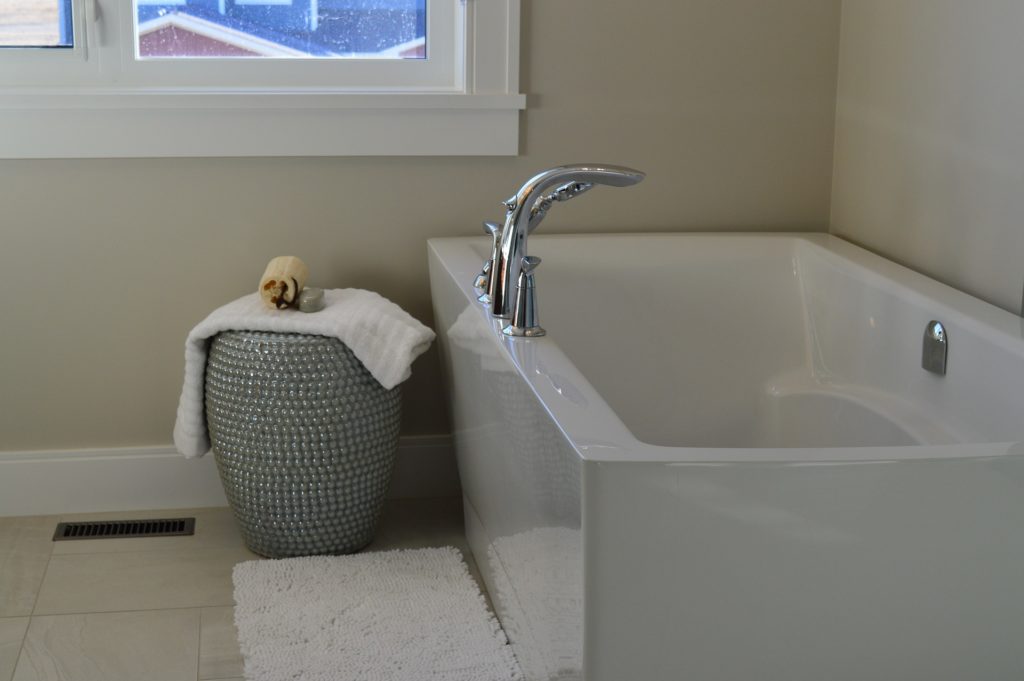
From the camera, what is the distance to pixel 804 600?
50.3 inches

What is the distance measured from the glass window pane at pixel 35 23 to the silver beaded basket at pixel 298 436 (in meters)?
0.77

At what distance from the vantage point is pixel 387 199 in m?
2.67

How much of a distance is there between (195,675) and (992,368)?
138 centimetres

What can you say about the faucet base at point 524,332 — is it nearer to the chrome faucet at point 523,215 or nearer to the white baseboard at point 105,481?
the chrome faucet at point 523,215

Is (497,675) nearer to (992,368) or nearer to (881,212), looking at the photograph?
(992,368)

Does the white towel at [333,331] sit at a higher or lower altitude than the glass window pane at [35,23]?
lower

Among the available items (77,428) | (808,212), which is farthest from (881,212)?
(77,428)

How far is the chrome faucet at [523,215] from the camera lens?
1.89m

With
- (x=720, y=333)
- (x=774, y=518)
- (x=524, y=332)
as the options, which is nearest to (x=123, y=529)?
(x=524, y=332)

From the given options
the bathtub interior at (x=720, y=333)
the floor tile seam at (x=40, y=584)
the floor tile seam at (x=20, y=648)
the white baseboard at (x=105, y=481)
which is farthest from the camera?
the white baseboard at (x=105, y=481)

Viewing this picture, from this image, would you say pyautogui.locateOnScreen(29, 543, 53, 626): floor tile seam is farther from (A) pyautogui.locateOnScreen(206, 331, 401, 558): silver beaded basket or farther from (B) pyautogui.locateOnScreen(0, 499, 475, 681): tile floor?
(A) pyautogui.locateOnScreen(206, 331, 401, 558): silver beaded basket

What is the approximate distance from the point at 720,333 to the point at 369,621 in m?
0.95

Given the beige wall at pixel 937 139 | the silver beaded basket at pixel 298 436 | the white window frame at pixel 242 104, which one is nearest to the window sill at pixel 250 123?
the white window frame at pixel 242 104

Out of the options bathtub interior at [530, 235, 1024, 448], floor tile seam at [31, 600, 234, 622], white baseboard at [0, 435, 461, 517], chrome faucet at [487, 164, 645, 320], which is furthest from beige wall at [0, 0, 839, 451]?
chrome faucet at [487, 164, 645, 320]
